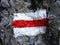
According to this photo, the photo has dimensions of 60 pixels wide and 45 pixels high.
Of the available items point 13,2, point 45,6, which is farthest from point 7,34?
point 45,6

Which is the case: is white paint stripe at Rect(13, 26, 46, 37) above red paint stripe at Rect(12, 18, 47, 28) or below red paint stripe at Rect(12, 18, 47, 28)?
below

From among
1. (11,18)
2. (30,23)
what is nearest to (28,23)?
(30,23)

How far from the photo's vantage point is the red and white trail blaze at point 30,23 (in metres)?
1.39

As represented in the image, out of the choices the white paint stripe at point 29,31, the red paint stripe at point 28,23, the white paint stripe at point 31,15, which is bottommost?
the white paint stripe at point 29,31

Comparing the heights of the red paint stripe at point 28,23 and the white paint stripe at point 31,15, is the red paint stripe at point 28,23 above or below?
below

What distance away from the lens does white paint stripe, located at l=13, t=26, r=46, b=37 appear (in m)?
1.40

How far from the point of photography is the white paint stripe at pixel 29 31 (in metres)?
1.40

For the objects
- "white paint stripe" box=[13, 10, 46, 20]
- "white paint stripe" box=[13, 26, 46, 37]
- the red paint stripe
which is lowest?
"white paint stripe" box=[13, 26, 46, 37]

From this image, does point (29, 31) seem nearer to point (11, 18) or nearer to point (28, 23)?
point (28, 23)

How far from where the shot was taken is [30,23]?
141cm

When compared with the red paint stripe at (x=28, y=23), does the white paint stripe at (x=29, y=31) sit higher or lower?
lower

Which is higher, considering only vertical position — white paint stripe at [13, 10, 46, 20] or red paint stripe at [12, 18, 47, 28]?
white paint stripe at [13, 10, 46, 20]

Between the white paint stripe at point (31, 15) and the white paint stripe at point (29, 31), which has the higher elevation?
the white paint stripe at point (31, 15)

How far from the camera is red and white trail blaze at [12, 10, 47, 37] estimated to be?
54.9 inches
